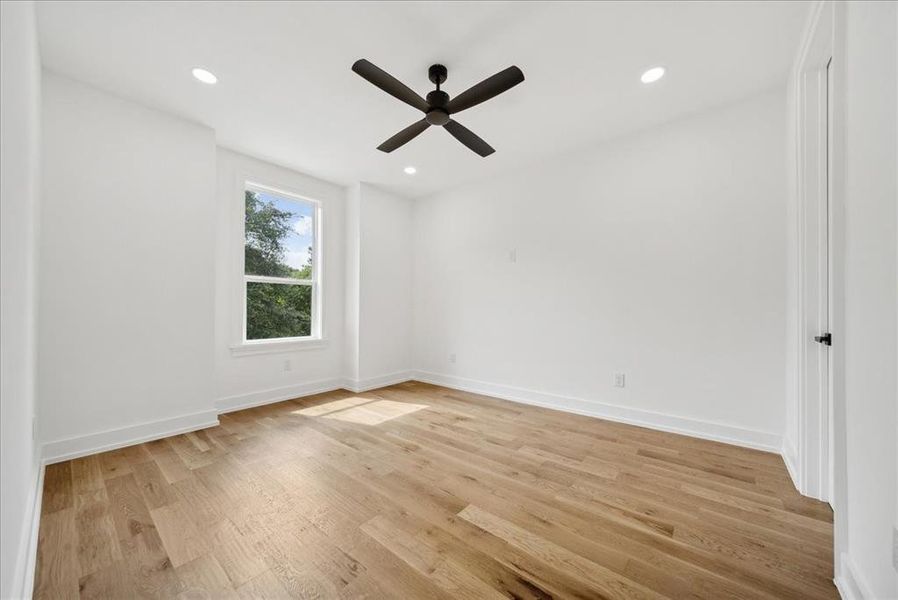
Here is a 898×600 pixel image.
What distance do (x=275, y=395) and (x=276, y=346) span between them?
21.0 inches

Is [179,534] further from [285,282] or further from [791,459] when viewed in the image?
[791,459]

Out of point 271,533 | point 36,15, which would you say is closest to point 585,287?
point 271,533

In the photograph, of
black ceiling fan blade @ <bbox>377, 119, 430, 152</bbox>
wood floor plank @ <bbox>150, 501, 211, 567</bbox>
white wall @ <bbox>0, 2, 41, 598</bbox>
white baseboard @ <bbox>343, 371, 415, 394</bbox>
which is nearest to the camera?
white wall @ <bbox>0, 2, 41, 598</bbox>

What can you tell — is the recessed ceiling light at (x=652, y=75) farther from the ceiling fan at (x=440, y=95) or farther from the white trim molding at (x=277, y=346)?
the white trim molding at (x=277, y=346)

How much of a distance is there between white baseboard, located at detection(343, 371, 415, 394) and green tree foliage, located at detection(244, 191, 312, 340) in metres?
0.87

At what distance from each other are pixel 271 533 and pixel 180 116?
3.18m

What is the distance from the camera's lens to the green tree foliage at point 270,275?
3682 millimetres

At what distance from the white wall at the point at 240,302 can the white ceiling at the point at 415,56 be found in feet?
1.94

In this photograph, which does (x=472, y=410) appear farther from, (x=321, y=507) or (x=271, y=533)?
(x=271, y=533)

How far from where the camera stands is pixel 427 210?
15.8 feet

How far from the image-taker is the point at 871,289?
1.07m

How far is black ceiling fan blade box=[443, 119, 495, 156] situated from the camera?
7.86 ft

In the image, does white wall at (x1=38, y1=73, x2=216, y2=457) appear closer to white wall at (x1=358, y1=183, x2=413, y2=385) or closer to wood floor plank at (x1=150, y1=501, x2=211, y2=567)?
wood floor plank at (x1=150, y1=501, x2=211, y2=567)

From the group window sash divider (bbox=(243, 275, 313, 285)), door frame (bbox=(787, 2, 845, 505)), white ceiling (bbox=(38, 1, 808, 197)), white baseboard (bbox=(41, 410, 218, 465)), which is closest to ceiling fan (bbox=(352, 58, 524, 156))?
white ceiling (bbox=(38, 1, 808, 197))
